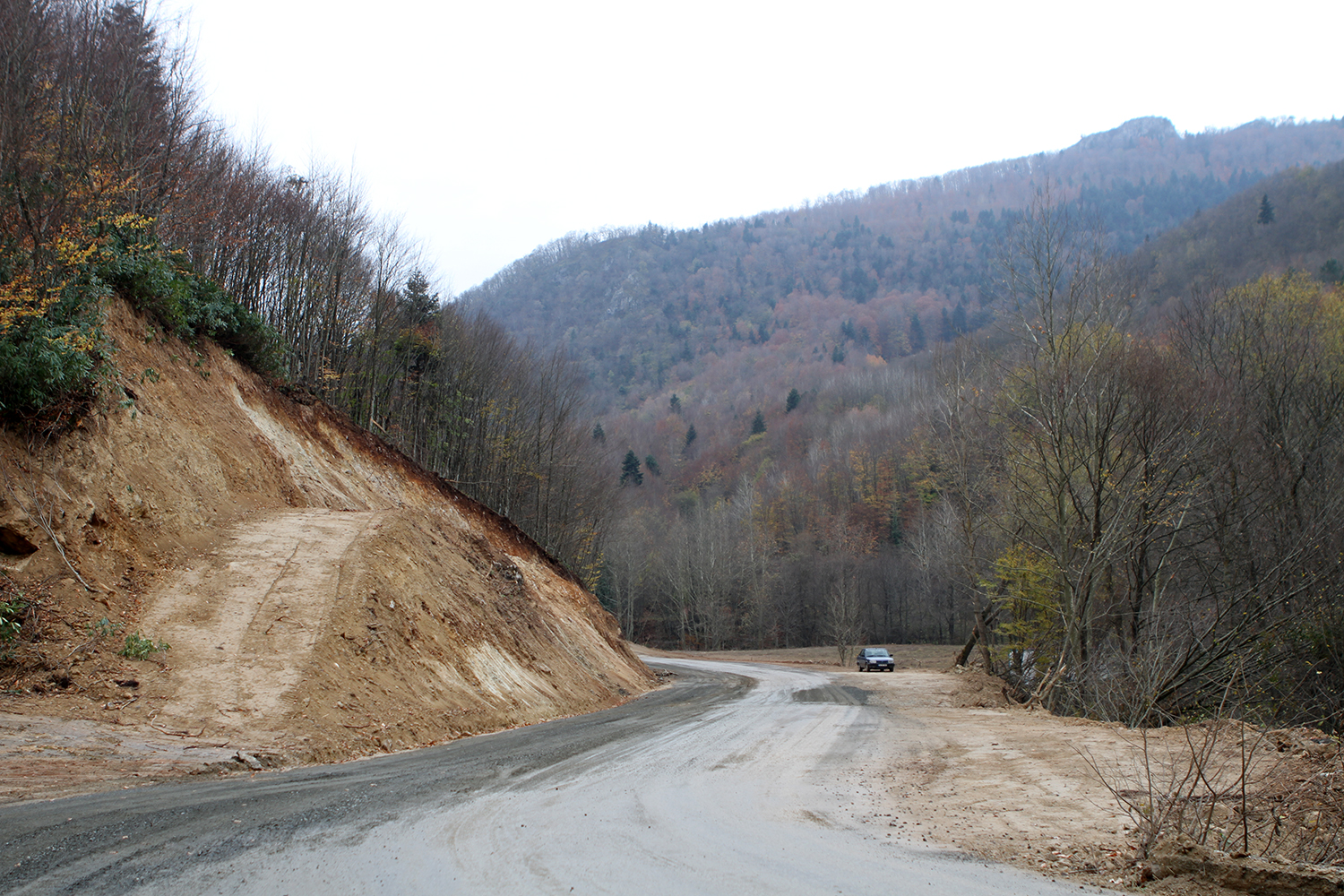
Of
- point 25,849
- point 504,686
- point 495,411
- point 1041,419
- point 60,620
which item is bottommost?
point 504,686

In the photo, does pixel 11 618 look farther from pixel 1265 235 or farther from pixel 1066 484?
pixel 1265 235

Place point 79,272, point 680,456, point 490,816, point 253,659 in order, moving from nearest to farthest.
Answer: point 490,816 < point 253,659 < point 79,272 < point 680,456

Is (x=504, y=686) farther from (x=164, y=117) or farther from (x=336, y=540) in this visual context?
(x=164, y=117)

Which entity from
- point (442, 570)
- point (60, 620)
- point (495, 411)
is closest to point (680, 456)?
point (495, 411)

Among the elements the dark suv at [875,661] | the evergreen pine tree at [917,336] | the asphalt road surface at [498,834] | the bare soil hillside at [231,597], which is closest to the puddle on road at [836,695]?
the bare soil hillside at [231,597]

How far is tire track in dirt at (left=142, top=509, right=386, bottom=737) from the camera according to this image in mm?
10008

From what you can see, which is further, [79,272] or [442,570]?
[442,570]

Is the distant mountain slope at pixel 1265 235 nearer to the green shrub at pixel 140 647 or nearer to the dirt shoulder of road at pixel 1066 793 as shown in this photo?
the dirt shoulder of road at pixel 1066 793

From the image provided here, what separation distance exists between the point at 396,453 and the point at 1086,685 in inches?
837

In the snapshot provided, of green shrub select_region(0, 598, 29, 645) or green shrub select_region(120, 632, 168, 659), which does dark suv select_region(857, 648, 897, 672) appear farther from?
green shrub select_region(0, 598, 29, 645)

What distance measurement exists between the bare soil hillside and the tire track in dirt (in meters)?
0.04

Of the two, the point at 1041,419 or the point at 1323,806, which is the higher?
the point at 1041,419

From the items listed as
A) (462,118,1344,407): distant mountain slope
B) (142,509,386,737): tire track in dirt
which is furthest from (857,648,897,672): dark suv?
(462,118,1344,407): distant mountain slope

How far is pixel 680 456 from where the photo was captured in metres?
106
